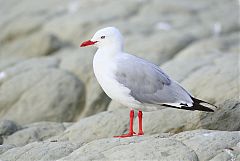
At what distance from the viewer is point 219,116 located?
845 cm

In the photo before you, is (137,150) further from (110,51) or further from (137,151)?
(110,51)

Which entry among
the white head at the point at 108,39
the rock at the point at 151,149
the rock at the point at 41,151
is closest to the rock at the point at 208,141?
the rock at the point at 151,149

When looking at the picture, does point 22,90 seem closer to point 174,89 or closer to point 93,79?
point 93,79

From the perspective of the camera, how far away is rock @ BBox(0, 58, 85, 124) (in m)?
12.3

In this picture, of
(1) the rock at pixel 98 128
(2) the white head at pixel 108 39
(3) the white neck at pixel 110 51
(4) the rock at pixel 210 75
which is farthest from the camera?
(4) the rock at pixel 210 75

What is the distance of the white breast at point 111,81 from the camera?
7742 millimetres

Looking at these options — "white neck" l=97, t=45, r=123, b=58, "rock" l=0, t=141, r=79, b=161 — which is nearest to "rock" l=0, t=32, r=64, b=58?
"white neck" l=97, t=45, r=123, b=58

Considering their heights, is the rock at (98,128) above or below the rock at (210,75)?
below

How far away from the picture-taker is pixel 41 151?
7.39m

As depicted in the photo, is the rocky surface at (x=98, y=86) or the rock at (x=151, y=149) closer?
the rock at (x=151, y=149)

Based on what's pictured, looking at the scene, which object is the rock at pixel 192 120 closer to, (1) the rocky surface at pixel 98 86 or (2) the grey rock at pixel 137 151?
(1) the rocky surface at pixel 98 86

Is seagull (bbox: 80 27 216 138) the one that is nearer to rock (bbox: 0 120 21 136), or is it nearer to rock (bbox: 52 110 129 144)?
rock (bbox: 52 110 129 144)

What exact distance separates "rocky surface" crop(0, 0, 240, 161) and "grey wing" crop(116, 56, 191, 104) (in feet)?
1.67

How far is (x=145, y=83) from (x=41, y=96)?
4962 millimetres
